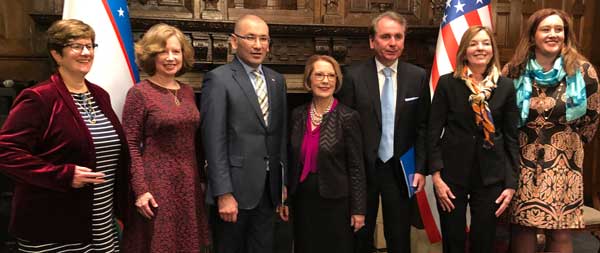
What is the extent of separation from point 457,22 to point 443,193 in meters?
1.28

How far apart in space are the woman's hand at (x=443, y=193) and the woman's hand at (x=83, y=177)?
140 cm

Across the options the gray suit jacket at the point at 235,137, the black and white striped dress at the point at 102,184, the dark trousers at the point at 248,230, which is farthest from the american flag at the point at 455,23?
the black and white striped dress at the point at 102,184

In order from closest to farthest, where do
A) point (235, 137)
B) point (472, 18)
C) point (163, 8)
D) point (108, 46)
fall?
point (235, 137)
point (108, 46)
point (472, 18)
point (163, 8)

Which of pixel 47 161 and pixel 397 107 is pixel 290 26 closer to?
pixel 397 107

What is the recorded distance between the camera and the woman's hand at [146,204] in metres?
1.73

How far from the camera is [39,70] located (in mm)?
2939

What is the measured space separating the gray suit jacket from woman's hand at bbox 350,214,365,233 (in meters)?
0.40

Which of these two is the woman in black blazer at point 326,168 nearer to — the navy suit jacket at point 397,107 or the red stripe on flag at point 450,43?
the navy suit jacket at point 397,107

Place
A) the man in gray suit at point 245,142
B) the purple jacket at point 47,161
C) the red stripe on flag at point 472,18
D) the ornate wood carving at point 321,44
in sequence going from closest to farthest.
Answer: the purple jacket at point 47,161 < the man in gray suit at point 245,142 < the red stripe on flag at point 472,18 < the ornate wood carving at point 321,44

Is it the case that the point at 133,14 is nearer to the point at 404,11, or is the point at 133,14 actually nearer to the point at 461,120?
the point at 404,11

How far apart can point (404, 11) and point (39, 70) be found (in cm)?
265

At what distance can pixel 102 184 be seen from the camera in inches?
65.8

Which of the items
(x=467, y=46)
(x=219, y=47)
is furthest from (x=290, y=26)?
(x=467, y=46)

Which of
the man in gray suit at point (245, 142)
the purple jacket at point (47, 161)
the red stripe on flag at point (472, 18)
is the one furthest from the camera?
the red stripe on flag at point (472, 18)
